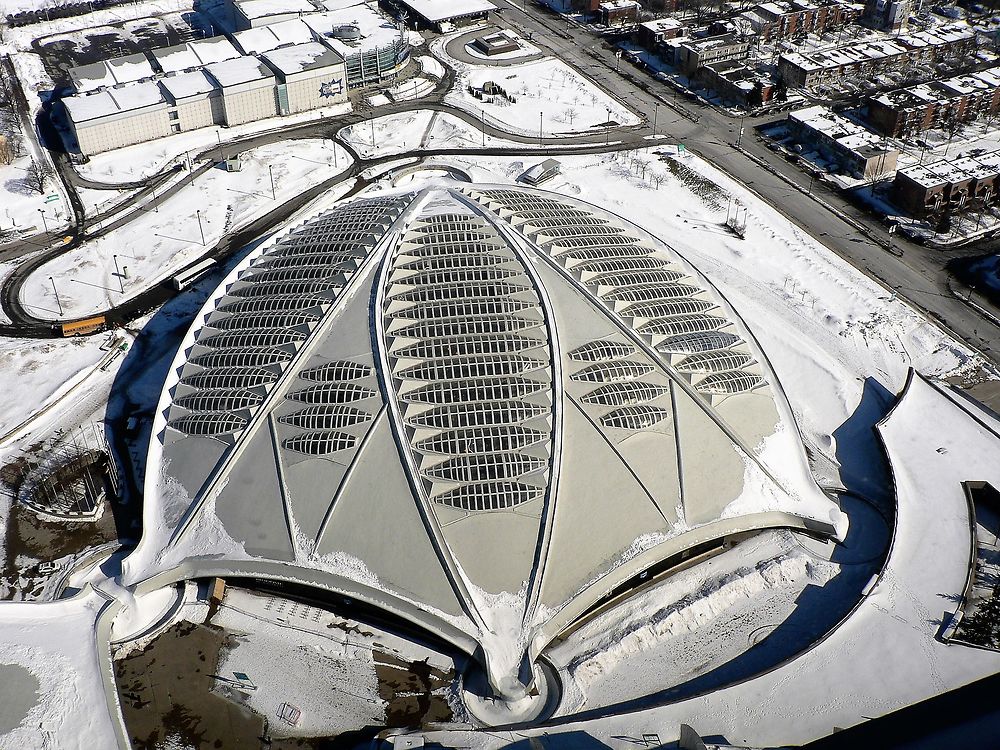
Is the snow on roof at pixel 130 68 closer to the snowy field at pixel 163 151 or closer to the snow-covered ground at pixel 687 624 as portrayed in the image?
the snowy field at pixel 163 151

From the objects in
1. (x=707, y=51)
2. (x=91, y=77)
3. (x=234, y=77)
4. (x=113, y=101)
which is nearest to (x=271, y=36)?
(x=234, y=77)

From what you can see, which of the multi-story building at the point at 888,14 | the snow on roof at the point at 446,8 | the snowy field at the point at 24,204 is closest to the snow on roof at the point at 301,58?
the snow on roof at the point at 446,8

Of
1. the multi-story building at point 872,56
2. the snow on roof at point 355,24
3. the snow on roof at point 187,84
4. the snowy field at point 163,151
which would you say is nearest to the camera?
the snowy field at point 163,151

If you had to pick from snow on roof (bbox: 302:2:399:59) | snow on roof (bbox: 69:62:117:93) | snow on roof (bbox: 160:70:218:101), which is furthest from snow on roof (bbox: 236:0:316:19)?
snow on roof (bbox: 69:62:117:93)

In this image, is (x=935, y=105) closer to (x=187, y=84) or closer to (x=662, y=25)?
(x=662, y=25)

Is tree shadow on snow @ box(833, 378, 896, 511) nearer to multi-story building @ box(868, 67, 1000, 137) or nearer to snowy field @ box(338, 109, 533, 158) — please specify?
multi-story building @ box(868, 67, 1000, 137)

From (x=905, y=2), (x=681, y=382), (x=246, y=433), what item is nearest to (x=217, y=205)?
(x=246, y=433)
